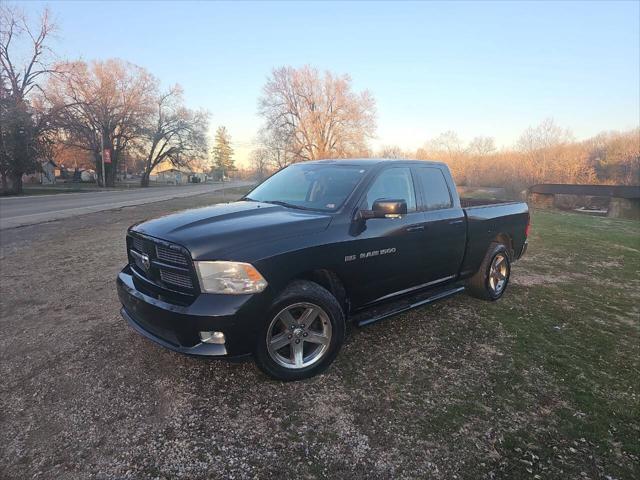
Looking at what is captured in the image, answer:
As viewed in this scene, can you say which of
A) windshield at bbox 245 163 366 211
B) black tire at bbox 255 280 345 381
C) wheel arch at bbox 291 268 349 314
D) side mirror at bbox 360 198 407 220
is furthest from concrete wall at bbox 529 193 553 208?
black tire at bbox 255 280 345 381

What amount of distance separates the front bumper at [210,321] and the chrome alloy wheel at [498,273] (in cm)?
357

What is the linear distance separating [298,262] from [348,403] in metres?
1.12

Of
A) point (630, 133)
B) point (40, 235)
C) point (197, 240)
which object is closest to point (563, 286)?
point (197, 240)

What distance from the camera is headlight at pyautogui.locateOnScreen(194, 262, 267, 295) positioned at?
8.95ft

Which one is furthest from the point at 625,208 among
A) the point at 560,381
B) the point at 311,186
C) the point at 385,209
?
the point at 385,209

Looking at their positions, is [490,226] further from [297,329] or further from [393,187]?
[297,329]

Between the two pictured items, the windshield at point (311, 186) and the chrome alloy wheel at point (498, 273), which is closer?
the windshield at point (311, 186)

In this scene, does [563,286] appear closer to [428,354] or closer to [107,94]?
[428,354]

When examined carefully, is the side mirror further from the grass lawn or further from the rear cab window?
the grass lawn

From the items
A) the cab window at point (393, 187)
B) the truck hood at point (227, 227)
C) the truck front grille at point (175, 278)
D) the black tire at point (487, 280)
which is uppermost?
the cab window at point (393, 187)

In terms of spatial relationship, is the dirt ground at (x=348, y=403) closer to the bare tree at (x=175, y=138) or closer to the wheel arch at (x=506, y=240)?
the wheel arch at (x=506, y=240)

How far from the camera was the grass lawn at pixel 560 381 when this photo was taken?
2.38 metres

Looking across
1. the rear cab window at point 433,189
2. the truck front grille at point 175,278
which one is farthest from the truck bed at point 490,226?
the truck front grille at point 175,278

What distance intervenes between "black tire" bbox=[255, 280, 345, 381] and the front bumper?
11cm
